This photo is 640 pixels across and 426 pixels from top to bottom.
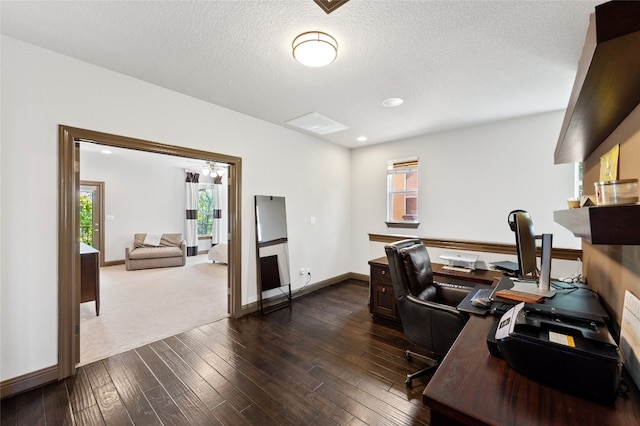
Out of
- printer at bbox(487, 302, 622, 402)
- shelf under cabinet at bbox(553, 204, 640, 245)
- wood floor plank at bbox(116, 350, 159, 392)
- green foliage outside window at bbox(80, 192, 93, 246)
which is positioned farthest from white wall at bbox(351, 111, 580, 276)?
green foliage outside window at bbox(80, 192, 93, 246)

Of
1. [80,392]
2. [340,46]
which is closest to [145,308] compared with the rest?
[80,392]

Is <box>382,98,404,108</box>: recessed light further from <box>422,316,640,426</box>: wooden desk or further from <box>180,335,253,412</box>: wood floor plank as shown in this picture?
<box>180,335,253,412</box>: wood floor plank

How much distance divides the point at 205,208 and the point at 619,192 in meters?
9.17

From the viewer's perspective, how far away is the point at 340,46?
2.05 metres

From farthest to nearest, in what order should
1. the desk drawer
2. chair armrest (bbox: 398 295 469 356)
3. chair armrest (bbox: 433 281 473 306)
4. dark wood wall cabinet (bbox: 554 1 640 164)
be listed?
the desk drawer, chair armrest (bbox: 433 281 473 306), chair armrest (bbox: 398 295 469 356), dark wood wall cabinet (bbox: 554 1 640 164)

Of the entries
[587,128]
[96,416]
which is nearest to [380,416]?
[96,416]

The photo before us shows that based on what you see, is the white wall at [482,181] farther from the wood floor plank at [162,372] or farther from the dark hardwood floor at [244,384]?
the wood floor plank at [162,372]

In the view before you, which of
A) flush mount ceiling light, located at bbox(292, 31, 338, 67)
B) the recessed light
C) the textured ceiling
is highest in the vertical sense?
the textured ceiling

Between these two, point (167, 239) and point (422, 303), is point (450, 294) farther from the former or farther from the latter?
point (167, 239)

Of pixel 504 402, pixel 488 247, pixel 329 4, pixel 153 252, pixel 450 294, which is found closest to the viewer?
pixel 504 402

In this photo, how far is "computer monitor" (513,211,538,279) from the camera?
139 centimetres

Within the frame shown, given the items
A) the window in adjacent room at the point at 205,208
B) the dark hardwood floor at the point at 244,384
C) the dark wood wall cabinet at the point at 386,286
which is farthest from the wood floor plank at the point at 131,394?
the window in adjacent room at the point at 205,208

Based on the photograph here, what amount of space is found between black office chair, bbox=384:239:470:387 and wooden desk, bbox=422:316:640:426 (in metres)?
0.91

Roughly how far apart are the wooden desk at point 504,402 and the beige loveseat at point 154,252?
270 inches
